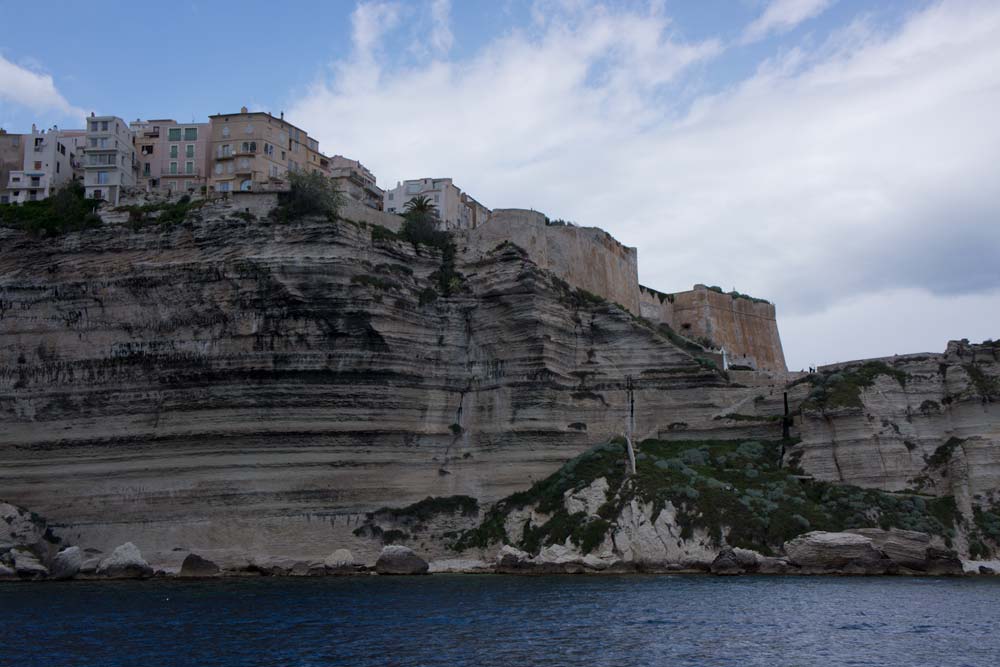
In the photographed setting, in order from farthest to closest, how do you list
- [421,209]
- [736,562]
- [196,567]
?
1. [421,209]
2. [196,567]
3. [736,562]

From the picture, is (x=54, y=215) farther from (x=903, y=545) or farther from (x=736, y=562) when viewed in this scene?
(x=903, y=545)

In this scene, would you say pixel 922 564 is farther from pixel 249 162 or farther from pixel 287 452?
pixel 249 162

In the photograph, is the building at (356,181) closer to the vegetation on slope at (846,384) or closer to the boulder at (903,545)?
the vegetation on slope at (846,384)

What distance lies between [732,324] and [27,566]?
4419 cm

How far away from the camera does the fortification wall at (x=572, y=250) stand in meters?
54.1

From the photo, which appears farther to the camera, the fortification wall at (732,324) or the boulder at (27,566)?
the fortification wall at (732,324)

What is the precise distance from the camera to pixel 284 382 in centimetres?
4641

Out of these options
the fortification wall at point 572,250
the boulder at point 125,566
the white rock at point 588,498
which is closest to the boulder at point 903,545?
the white rock at point 588,498

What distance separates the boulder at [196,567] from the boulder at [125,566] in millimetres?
1338

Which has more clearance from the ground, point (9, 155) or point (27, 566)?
point (9, 155)

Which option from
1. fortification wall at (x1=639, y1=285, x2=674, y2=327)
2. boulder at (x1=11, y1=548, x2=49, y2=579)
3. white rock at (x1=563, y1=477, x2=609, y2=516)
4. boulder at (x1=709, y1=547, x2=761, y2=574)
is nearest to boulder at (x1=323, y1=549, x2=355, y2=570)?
white rock at (x1=563, y1=477, x2=609, y2=516)

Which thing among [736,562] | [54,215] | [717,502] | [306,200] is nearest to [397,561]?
[717,502]

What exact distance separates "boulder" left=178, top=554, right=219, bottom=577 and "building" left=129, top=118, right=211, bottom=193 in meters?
22.9

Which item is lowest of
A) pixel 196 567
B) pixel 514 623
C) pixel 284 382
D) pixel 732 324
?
pixel 514 623
